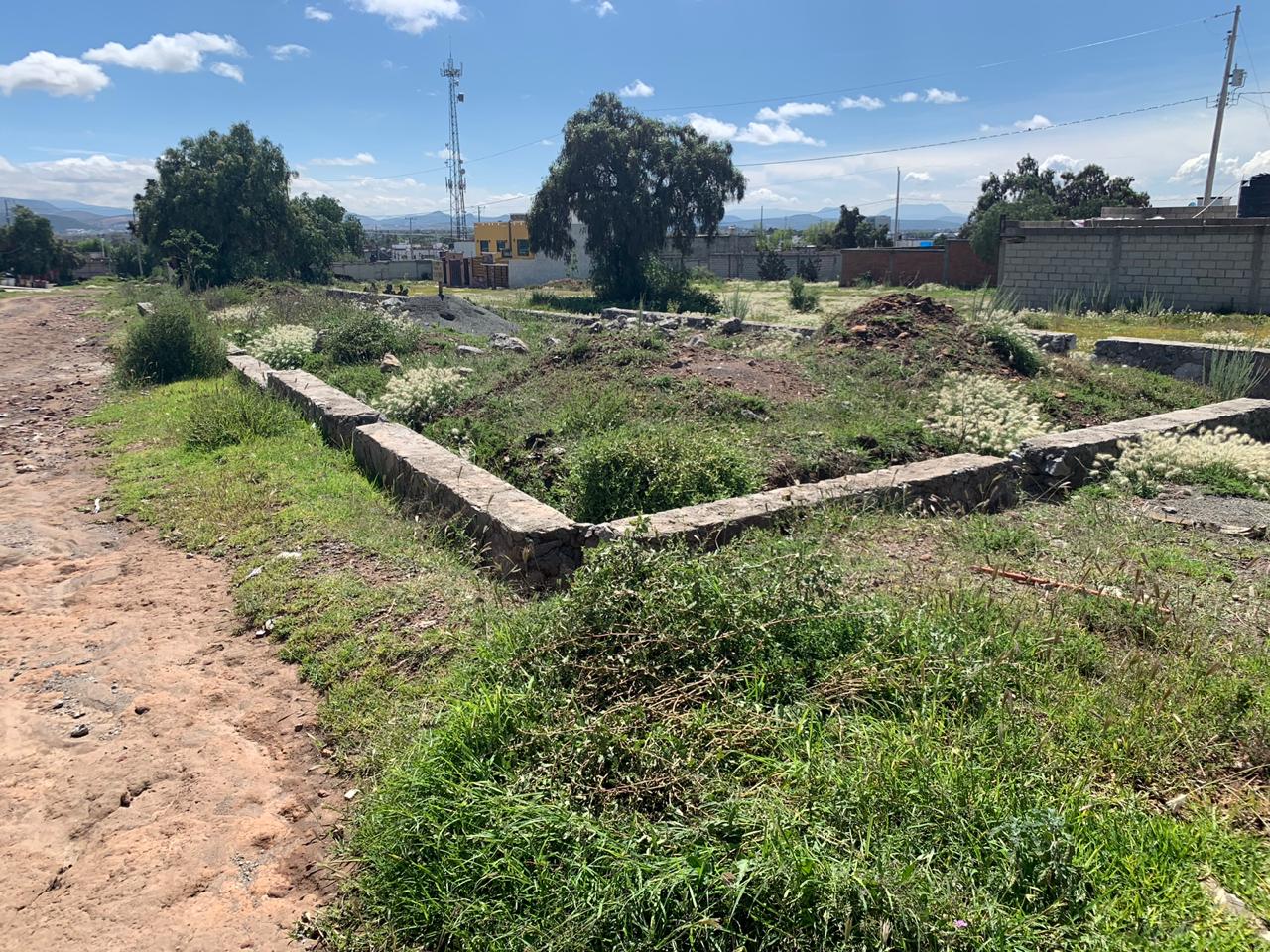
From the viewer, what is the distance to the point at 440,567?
4773mm

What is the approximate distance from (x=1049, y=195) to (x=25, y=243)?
208 ft

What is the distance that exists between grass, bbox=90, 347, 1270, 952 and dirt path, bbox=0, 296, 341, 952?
224 mm

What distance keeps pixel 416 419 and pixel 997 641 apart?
22.2 feet

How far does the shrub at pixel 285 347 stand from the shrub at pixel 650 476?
8.56 meters

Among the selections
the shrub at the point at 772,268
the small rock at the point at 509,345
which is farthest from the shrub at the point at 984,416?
the shrub at the point at 772,268

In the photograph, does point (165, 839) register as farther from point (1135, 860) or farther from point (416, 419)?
point (416, 419)

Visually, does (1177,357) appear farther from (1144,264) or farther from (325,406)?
(1144,264)

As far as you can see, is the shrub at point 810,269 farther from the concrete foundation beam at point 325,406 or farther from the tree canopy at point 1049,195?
the concrete foundation beam at point 325,406

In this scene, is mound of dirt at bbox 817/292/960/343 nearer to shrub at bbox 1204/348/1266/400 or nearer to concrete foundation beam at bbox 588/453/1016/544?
shrub at bbox 1204/348/1266/400

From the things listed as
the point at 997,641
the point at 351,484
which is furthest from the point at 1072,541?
the point at 351,484

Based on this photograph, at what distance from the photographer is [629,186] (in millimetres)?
29125

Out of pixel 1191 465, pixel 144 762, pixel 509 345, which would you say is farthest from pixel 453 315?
pixel 144 762

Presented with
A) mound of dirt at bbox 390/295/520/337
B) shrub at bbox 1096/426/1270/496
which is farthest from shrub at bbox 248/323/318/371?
shrub at bbox 1096/426/1270/496

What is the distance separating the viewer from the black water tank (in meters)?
24.8
